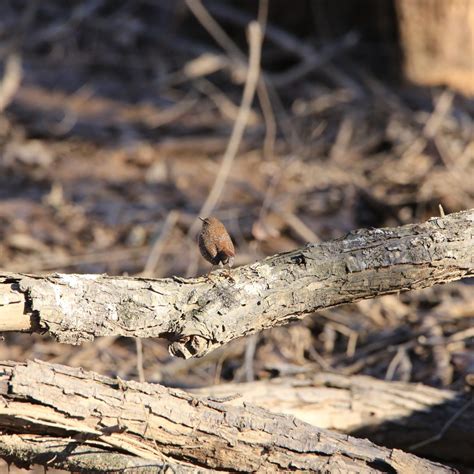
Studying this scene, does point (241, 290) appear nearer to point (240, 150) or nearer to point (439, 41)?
point (240, 150)

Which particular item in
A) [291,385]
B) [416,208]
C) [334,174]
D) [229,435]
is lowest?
[229,435]

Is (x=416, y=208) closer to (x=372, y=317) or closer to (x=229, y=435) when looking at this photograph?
(x=372, y=317)

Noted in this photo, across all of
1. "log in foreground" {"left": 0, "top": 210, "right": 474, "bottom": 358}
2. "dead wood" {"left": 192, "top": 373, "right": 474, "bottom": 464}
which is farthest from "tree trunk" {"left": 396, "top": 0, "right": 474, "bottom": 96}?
"log in foreground" {"left": 0, "top": 210, "right": 474, "bottom": 358}

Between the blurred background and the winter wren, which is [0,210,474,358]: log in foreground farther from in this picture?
the blurred background

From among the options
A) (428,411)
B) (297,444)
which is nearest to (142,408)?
(297,444)

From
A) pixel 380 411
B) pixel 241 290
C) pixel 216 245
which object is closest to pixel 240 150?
pixel 380 411

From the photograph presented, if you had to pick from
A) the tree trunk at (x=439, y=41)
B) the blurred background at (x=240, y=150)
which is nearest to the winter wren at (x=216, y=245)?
the blurred background at (x=240, y=150)
